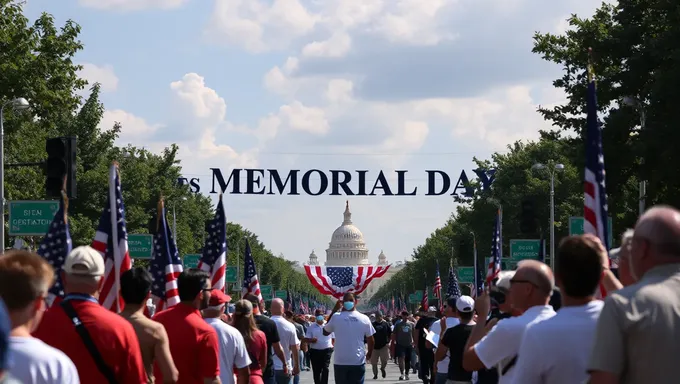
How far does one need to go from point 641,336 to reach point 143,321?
13.3 ft

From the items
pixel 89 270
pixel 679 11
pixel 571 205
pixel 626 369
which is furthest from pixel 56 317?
pixel 571 205

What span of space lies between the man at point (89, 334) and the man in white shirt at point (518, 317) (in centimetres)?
189

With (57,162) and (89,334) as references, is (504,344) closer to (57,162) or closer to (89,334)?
(89,334)

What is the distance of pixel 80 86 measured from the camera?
1448 inches

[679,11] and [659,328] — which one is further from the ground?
[679,11]

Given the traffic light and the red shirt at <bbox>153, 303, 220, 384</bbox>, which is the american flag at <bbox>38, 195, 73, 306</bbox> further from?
the traffic light

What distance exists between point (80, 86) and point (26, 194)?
8132 mm

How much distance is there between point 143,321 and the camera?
8836 millimetres

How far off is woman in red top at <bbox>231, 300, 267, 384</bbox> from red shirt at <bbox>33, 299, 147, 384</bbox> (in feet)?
20.9

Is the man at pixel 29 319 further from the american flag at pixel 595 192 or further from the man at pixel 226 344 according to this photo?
the man at pixel 226 344

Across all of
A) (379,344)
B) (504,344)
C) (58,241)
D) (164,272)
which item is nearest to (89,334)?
(504,344)

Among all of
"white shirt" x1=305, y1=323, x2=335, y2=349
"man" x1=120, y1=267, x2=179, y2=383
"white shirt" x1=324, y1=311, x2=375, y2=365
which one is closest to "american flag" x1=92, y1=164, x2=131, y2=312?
"man" x1=120, y1=267, x2=179, y2=383

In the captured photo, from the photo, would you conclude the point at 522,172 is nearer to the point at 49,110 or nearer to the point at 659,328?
the point at 49,110

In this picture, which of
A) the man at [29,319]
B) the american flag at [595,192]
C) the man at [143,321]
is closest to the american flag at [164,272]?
the man at [143,321]
